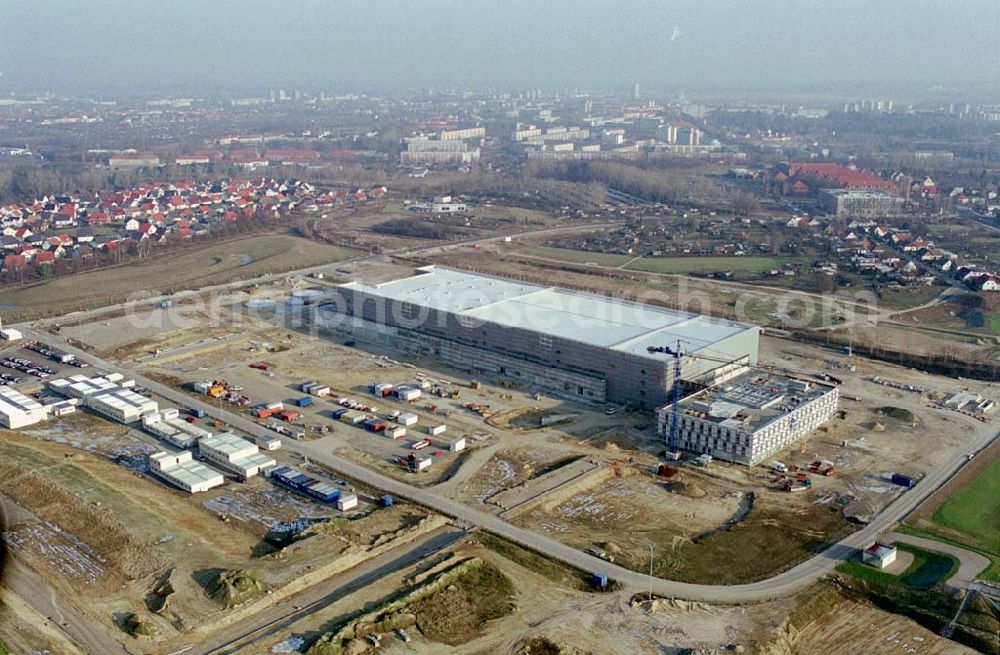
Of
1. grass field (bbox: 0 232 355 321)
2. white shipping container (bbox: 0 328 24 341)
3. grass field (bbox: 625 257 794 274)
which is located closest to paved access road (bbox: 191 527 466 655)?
white shipping container (bbox: 0 328 24 341)

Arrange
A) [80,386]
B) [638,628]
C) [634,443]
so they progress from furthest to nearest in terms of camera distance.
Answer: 1. [80,386]
2. [634,443]
3. [638,628]

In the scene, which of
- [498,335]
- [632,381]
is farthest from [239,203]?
[632,381]

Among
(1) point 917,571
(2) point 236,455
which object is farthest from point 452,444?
(1) point 917,571

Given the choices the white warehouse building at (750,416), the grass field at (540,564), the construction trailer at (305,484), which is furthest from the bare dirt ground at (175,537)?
the white warehouse building at (750,416)

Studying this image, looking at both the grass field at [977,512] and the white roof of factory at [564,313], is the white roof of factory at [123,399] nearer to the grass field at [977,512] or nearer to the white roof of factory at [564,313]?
the white roof of factory at [564,313]

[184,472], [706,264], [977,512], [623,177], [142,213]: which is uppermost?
[623,177]

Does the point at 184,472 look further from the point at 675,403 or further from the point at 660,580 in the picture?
the point at 675,403

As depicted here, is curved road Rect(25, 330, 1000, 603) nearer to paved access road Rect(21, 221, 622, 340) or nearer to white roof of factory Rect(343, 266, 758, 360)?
white roof of factory Rect(343, 266, 758, 360)
